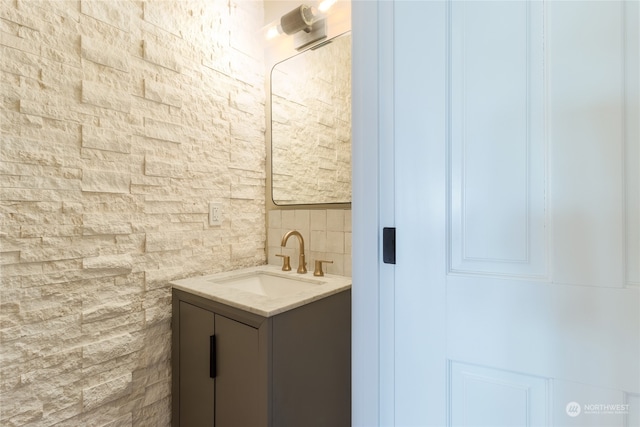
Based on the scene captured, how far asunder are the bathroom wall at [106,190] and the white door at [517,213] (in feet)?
3.55

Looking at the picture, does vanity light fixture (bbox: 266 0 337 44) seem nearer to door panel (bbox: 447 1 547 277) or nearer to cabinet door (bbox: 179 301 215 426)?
door panel (bbox: 447 1 547 277)

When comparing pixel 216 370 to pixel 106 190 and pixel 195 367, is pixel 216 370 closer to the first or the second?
pixel 195 367

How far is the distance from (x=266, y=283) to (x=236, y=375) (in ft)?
1.77

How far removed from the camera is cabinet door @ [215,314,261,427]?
1.02m

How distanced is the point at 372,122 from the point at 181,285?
107cm

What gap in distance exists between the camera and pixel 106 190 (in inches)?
45.0

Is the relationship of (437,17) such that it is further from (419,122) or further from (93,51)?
(93,51)

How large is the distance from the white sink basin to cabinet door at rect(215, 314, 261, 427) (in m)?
0.34

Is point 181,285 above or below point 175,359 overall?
above

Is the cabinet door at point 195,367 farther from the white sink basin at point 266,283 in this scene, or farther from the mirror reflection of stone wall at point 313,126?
the mirror reflection of stone wall at point 313,126

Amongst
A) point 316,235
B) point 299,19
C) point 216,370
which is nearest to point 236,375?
point 216,370

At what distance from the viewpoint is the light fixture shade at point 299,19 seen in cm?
148

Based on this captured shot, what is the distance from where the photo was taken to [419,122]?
0.61 meters

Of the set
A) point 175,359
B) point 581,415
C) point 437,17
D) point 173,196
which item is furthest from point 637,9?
point 175,359
